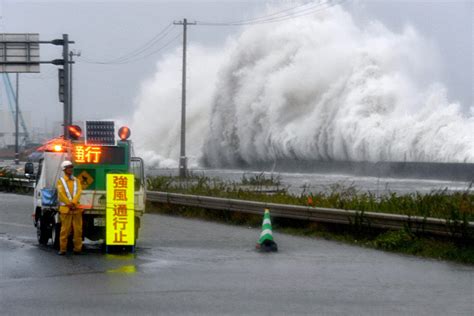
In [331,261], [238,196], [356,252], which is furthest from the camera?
[238,196]

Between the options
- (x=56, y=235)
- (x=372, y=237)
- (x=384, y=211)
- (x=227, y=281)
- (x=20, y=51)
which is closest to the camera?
(x=227, y=281)

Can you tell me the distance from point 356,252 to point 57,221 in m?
5.39

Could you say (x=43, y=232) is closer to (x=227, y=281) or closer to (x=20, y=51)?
(x=227, y=281)

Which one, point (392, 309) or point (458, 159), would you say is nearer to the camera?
point (392, 309)

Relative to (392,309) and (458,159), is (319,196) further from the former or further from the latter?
(458,159)

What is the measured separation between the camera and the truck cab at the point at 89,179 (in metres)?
16.3

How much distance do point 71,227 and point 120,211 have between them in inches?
34.7

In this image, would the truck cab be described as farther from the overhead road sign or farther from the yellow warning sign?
the overhead road sign

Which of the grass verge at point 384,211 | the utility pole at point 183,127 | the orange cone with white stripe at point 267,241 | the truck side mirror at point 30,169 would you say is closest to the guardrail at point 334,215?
the grass verge at point 384,211

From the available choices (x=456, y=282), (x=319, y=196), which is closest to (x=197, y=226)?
(x=319, y=196)

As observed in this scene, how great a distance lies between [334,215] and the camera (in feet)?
63.0

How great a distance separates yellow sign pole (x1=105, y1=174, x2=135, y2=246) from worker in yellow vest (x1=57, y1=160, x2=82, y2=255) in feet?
1.67

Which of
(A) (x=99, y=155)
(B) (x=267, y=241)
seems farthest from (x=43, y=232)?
(B) (x=267, y=241)

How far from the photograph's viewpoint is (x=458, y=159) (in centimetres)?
4447
